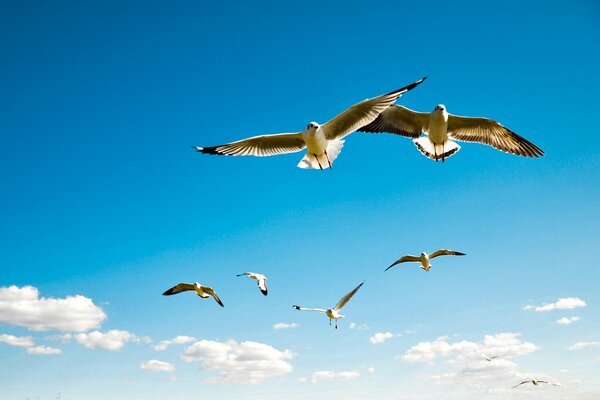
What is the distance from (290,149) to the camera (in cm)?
1486

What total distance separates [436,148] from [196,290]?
824 centimetres

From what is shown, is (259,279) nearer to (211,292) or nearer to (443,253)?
(211,292)

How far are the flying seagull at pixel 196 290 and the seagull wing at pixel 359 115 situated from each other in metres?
6.44

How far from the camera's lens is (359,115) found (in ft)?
46.4

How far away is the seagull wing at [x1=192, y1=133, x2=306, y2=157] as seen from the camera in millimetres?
A: 14414

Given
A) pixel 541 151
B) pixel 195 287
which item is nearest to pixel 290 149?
pixel 195 287

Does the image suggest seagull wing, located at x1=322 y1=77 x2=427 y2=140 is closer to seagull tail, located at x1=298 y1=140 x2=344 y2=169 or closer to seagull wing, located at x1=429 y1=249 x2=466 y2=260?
seagull tail, located at x1=298 y1=140 x2=344 y2=169

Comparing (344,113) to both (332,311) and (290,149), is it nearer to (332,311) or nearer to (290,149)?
(290,149)

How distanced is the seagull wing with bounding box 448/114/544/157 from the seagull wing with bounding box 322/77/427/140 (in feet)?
8.90

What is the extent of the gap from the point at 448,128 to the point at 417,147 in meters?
1.04

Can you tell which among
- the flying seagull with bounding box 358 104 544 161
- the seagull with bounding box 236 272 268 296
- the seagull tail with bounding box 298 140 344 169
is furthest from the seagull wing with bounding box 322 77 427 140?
the seagull with bounding box 236 272 268 296

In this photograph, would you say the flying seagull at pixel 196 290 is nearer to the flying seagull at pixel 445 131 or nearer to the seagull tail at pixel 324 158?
the seagull tail at pixel 324 158

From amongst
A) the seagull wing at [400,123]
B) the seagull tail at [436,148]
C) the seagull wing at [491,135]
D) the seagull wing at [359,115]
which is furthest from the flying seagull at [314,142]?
the seagull wing at [491,135]

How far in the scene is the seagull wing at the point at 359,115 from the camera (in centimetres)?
1363
